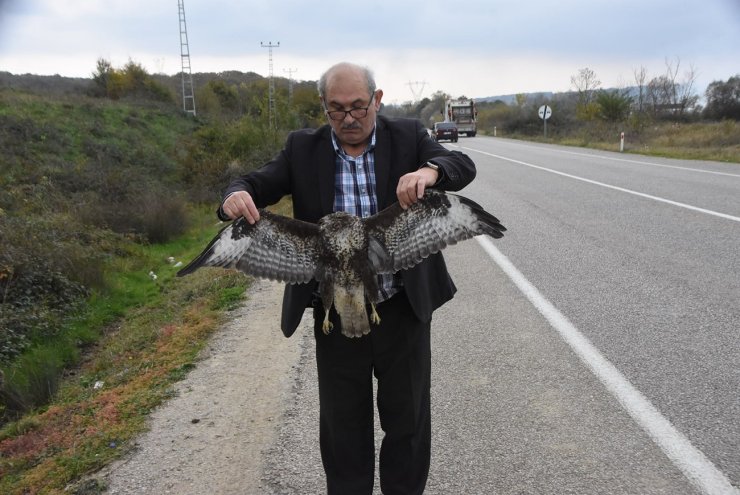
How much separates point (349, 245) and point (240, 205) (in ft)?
1.65

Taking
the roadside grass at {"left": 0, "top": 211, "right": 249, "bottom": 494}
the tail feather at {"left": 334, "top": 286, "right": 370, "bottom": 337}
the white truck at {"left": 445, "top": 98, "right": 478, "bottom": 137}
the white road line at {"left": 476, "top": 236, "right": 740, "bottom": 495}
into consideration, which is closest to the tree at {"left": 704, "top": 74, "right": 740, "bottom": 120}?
the white truck at {"left": 445, "top": 98, "right": 478, "bottom": 137}

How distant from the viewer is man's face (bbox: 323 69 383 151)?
2.27m

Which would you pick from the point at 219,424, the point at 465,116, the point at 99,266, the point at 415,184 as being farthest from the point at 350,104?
the point at 465,116

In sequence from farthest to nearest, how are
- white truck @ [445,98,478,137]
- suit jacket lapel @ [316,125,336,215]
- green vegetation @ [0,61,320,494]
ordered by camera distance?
white truck @ [445,98,478,137] < green vegetation @ [0,61,320,494] < suit jacket lapel @ [316,125,336,215]

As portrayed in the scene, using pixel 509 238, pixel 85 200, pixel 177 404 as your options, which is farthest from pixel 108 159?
pixel 177 404

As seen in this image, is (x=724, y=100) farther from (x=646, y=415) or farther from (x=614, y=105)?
(x=646, y=415)

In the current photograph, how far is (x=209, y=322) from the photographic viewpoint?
5.57 metres

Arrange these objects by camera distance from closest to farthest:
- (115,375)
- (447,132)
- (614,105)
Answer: (115,375), (447,132), (614,105)

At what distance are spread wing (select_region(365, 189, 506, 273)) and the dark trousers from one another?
0.22 metres

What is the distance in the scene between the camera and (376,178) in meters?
2.47

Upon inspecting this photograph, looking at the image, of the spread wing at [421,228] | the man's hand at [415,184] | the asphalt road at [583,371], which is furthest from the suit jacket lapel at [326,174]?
the asphalt road at [583,371]

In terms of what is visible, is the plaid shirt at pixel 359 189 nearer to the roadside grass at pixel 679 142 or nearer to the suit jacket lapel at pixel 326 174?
the suit jacket lapel at pixel 326 174

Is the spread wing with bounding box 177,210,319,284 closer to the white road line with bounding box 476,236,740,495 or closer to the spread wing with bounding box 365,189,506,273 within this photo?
the spread wing with bounding box 365,189,506,273

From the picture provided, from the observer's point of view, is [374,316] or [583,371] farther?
[583,371]
